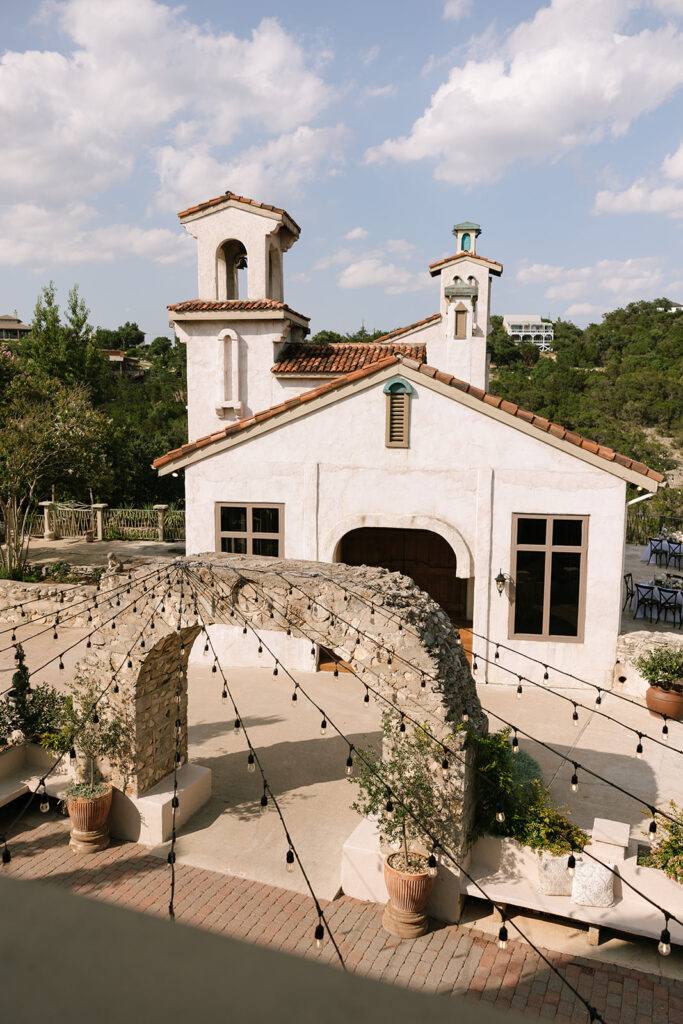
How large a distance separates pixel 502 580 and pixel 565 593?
53.8 inches

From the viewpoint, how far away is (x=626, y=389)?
51844mm

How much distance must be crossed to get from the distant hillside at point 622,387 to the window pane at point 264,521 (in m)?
33.1

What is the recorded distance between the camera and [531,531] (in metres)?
15.5

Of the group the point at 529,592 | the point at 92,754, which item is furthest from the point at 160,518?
the point at 92,754

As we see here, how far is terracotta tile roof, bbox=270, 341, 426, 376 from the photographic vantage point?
1952 cm

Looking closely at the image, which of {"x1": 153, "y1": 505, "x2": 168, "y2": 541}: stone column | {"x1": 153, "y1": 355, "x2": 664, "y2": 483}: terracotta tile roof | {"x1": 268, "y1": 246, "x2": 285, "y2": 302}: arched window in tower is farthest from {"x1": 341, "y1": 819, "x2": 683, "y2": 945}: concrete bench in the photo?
{"x1": 153, "y1": 505, "x2": 168, "y2": 541}: stone column

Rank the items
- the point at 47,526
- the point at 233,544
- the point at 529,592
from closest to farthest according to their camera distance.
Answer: the point at 529,592
the point at 233,544
the point at 47,526

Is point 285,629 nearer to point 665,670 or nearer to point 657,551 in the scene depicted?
point 665,670

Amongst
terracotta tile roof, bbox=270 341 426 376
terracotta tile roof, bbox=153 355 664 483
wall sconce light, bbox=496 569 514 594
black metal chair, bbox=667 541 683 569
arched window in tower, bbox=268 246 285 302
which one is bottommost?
black metal chair, bbox=667 541 683 569

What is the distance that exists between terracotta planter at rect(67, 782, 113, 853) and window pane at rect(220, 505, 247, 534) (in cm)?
767

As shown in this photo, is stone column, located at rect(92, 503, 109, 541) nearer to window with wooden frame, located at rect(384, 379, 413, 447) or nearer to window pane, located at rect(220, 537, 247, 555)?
window pane, located at rect(220, 537, 247, 555)

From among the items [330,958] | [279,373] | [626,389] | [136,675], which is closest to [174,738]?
[136,675]

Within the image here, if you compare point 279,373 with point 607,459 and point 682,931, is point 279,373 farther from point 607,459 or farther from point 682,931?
point 682,931

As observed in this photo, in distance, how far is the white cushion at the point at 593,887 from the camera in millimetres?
8391
